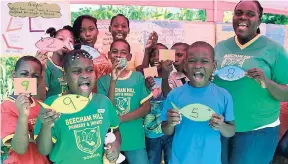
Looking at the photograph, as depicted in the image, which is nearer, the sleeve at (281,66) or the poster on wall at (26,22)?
the sleeve at (281,66)

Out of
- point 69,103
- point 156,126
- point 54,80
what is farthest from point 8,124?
point 156,126

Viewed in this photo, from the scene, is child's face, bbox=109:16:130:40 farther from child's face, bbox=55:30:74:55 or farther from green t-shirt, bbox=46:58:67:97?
green t-shirt, bbox=46:58:67:97

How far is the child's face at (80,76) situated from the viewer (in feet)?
6.77

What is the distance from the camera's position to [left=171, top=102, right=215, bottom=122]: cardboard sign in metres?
2.19

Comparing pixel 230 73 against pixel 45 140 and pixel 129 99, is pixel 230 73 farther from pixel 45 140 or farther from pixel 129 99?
pixel 45 140

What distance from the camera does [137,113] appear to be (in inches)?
104

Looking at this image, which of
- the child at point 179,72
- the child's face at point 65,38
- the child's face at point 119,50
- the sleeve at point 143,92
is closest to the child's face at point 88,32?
the child's face at point 65,38

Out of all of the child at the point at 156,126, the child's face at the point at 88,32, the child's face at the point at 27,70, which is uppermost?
the child's face at the point at 88,32

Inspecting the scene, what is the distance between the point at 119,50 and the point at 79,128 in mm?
881

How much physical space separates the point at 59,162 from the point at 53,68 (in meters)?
0.92

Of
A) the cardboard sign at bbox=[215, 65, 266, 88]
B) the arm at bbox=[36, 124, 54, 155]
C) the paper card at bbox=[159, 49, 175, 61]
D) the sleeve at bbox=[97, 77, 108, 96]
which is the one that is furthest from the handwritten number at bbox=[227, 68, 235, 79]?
the arm at bbox=[36, 124, 54, 155]

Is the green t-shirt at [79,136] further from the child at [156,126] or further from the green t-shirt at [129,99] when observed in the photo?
the child at [156,126]

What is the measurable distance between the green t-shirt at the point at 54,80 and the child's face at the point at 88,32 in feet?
1.10

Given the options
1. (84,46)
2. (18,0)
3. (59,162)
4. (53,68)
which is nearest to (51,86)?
(53,68)
